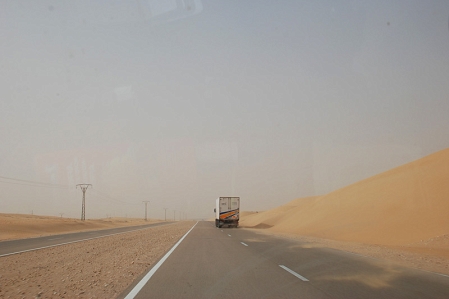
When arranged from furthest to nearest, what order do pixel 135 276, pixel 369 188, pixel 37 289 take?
pixel 369 188
pixel 135 276
pixel 37 289

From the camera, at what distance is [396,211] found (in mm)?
33406

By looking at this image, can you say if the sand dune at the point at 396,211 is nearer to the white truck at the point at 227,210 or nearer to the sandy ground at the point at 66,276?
the white truck at the point at 227,210

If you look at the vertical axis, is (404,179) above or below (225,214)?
above

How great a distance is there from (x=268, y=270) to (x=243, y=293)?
3458 millimetres

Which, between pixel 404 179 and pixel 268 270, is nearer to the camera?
pixel 268 270

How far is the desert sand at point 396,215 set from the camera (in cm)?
2481

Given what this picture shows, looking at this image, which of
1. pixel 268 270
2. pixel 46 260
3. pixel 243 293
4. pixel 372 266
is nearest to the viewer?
pixel 243 293

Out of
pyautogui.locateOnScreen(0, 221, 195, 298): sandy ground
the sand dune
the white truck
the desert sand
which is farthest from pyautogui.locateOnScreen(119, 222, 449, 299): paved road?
the white truck

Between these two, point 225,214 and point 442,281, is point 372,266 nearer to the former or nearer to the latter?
point 442,281

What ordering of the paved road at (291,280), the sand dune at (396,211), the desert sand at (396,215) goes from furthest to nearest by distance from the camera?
the sand dune at (396,211) < the desert sand at (396,215) < the paved road at (291,280)

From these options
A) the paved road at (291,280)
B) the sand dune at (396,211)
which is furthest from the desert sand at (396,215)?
the paved road at (291,280)

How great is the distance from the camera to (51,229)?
55.7 meters

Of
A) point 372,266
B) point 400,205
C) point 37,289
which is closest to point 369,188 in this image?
point 400,205

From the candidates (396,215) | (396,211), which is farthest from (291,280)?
(396,211)
